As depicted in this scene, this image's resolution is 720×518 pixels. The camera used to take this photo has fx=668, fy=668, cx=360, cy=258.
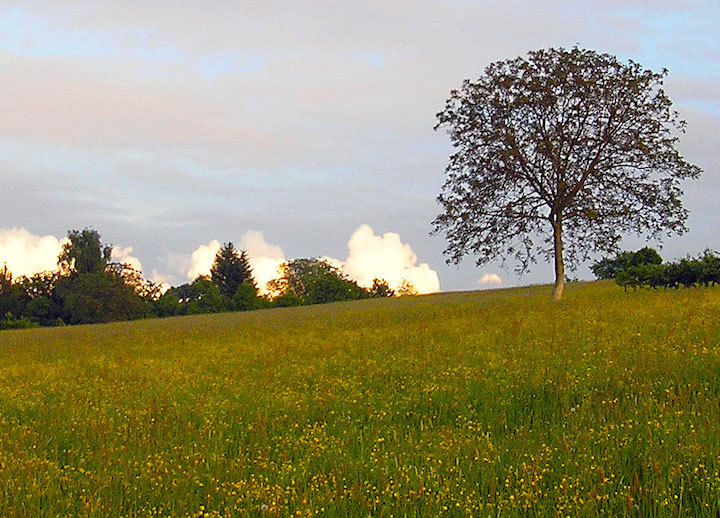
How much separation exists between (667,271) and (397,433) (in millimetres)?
31311

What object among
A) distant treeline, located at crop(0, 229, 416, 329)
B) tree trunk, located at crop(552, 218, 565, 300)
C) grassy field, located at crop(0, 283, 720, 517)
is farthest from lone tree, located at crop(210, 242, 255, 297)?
grassy field, located at crop(0, 283, 720, 517)

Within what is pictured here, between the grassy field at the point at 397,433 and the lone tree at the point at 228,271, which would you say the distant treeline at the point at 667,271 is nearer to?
the grassy field at the point at 397,433

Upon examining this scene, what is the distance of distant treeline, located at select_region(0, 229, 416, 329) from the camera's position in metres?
104

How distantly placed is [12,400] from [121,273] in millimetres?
106067

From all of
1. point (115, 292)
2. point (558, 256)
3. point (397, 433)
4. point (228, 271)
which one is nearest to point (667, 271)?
point (558, 256)

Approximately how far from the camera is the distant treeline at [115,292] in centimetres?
10400

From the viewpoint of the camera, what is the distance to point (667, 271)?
35.6m

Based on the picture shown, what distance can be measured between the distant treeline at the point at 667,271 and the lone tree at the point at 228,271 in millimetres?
101016

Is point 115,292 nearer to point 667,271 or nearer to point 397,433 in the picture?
point 667,271

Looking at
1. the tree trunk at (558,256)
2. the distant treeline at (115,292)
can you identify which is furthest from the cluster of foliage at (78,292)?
the tree trunk at (558,256)

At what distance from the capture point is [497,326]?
20.4 m

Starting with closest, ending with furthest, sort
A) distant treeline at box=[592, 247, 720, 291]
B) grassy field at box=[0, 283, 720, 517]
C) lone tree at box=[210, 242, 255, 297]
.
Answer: grassy field at box=[0, 283, 720, 517]
distant treeline at box=[592, 247, 720, 291]
lone tree at box=[210, 242, 255, 297]

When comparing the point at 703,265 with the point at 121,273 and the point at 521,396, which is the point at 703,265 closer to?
the point at 521,396

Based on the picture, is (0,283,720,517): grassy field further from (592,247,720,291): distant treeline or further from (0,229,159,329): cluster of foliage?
(0,229,159,329): cluster of foliage
